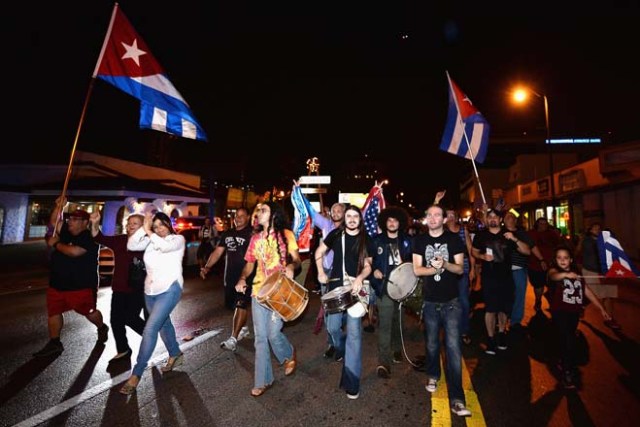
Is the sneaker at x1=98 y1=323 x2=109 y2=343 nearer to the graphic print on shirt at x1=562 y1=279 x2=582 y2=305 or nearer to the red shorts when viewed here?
the red shorts

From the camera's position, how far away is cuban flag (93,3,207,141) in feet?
19.3

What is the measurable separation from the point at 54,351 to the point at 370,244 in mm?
4733

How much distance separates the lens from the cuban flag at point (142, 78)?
588 centimetres

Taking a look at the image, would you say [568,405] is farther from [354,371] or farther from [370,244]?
[370,244]

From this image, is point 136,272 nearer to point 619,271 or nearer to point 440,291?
point 440,291

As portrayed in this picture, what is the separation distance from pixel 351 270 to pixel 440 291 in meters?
1.00

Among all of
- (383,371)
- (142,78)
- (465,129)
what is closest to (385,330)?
(383,371)

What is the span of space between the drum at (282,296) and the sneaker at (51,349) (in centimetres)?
342

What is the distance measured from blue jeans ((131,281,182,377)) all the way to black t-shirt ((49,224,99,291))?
63.6 inches

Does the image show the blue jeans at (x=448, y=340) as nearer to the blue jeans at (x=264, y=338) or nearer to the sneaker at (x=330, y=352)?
the sneaker at (x=330, y=352)

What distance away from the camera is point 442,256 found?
12.2 feet

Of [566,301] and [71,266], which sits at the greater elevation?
[71,266]

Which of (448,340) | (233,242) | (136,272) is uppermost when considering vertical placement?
(233,242)

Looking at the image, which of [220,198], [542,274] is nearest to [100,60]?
[542,274]
